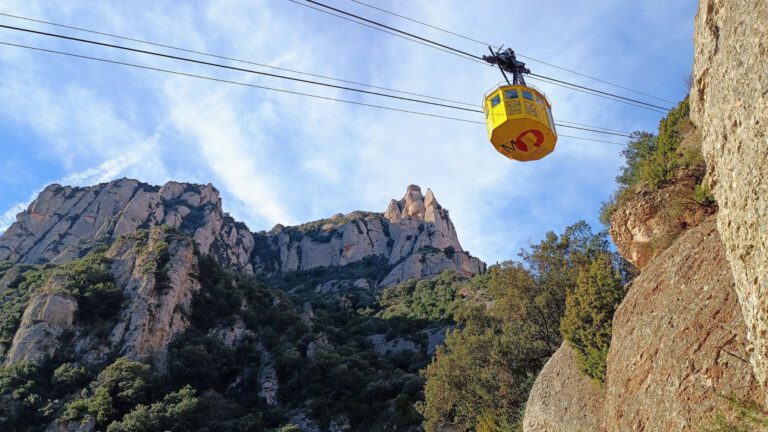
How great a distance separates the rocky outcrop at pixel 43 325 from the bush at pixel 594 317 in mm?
49514

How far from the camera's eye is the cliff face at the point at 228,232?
349 feet

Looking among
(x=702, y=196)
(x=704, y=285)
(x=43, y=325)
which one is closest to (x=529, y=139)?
(x=704, y=285)

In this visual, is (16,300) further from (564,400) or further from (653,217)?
(653,217)

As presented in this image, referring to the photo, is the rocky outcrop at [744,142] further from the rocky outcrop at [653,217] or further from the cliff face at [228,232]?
the cliff face at [228,232]

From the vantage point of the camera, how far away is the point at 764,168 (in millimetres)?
7328

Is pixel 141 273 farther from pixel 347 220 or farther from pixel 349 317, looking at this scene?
pixel 347 220

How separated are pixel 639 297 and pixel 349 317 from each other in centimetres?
6525

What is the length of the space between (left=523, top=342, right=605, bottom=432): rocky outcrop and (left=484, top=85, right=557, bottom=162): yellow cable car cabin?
26.0ft

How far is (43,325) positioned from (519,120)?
5602 centimetres

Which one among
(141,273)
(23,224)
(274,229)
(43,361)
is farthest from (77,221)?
(43,361)

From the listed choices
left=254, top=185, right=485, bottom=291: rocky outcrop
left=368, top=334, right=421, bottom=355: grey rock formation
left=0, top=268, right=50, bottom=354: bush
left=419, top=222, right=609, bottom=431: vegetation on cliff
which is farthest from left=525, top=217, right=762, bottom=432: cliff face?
left=254, top=185, right=485, bottom=291: rocky outcrop

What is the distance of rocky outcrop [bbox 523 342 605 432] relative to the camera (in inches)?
637

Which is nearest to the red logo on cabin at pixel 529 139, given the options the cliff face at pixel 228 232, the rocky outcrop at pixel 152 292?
the rocky outcrop at pixel 152 292

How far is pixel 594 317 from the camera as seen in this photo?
18.0 m
